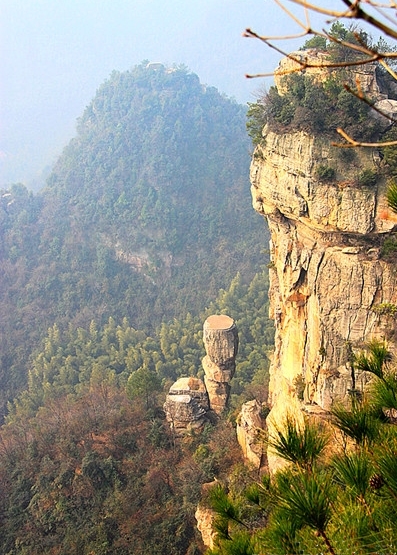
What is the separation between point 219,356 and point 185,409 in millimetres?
2077

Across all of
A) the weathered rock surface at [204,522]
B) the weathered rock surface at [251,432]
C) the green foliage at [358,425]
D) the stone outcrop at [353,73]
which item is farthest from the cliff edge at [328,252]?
the green foliage at [358,425]

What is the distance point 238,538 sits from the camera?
140 inches

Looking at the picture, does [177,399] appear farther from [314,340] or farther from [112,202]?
[112,202]

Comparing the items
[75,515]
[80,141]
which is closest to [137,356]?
[75,515]

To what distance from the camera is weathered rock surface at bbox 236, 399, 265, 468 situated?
12.9 meters

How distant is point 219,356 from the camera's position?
15484mm

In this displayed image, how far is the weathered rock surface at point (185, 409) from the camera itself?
15.2 meters

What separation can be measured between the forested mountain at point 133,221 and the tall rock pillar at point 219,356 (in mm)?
17672

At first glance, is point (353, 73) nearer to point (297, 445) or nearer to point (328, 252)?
point (328, 252)

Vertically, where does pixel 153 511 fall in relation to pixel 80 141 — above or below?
below

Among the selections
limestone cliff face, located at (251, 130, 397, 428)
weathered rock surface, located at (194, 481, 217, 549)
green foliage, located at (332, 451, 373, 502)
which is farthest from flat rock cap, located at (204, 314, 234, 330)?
green foliage, located at (332, 451, 373, 502)

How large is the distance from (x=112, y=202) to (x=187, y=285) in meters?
13.1

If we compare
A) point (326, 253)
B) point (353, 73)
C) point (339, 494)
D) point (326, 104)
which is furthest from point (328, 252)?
point (339, 494)

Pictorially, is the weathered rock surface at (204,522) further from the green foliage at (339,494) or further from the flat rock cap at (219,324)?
the green foliage at (339,494)
